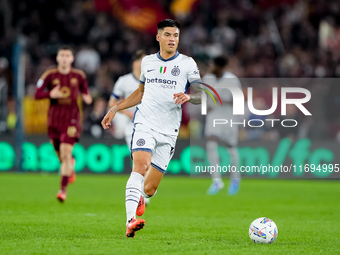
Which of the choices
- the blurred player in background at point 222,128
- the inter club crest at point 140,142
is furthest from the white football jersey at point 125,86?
the inter club crest at point 140,142

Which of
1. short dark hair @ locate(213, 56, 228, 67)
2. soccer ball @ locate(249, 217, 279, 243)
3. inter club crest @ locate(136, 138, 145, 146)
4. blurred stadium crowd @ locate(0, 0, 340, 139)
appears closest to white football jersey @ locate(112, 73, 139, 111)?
short dark hair @ locate(213, 56, 228, 67)

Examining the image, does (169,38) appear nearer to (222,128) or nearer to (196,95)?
(196,95)

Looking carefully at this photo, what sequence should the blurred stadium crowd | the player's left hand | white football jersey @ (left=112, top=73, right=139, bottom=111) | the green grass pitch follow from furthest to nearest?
the blurred stadium crowd → white football jersey @ (left=112, top=73, right=139, bottom=111) → the player's left hand → the green grass pitch

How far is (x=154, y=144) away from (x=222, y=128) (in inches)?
255

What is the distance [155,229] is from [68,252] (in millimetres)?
2141

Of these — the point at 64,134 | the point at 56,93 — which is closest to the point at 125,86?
the point at 56,93

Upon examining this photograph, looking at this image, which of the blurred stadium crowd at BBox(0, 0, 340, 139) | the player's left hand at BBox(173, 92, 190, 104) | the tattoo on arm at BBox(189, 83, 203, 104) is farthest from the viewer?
the blurred stadium crowd at BBox(0, 0, 340, 139)

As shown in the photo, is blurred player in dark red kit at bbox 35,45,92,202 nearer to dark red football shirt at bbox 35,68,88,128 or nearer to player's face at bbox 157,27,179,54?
dark red football shirt at bbox 35,68,88,128

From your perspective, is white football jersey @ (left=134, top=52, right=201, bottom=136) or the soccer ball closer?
the soccer ball

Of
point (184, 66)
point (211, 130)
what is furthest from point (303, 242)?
point (211, 130)

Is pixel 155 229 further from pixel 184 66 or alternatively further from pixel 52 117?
pixel 52 117

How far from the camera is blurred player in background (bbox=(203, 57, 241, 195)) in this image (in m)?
13.0

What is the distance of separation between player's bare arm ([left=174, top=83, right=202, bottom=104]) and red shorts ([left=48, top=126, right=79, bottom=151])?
4150mm

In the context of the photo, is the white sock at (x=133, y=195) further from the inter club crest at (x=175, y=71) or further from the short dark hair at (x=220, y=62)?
the short dark hair at (x=220, y=62)
